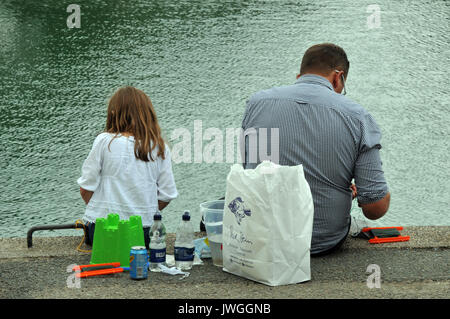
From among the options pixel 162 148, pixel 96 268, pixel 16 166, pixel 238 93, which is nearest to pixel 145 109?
pixel 162 148

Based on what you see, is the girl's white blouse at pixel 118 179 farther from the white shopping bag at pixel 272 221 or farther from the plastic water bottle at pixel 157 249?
the white shopping bag at pixel 272 221

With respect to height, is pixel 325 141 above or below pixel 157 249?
above

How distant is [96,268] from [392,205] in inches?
217

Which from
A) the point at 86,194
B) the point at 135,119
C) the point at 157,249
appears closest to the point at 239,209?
the point at 157,249

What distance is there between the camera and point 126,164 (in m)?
3.64

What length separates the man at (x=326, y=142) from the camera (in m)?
3.34

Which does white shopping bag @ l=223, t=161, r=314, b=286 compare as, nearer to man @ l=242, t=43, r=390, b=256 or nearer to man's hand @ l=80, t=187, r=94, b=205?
man @ l=242, t=43, r=390, b=256

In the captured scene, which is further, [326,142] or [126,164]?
[126,164]

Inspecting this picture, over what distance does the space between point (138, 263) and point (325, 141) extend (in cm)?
117

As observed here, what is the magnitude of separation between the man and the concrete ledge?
31cm

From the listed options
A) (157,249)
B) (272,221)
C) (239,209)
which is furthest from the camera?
(157,249)

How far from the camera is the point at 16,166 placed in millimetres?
8945

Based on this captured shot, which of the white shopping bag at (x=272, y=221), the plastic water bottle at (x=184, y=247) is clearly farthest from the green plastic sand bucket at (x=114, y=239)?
the white shopping bag at (x=272, y=221)

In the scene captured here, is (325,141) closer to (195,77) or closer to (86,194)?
(86,194)
